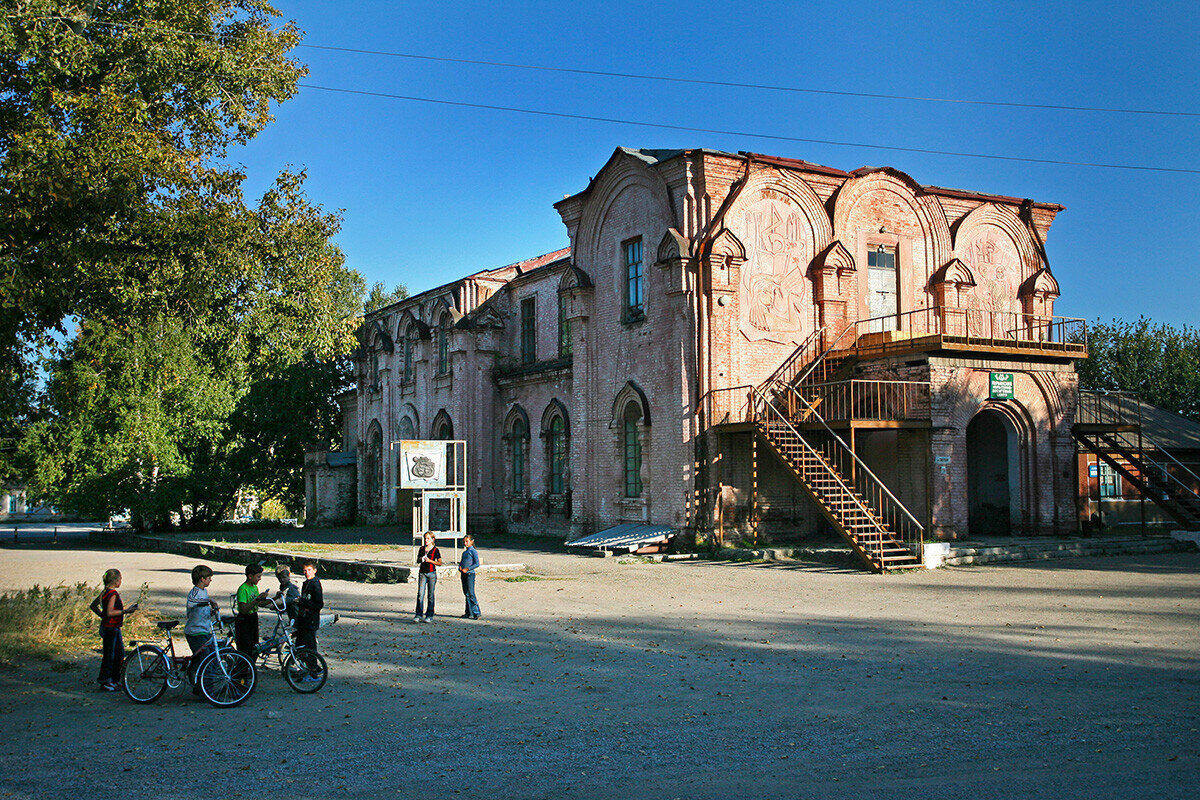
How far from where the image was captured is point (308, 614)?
33.8 ft

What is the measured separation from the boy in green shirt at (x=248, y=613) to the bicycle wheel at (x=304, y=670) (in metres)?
0.47

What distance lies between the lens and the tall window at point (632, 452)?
26.3 m

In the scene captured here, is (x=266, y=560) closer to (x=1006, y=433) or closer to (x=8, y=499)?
(x=1006, y=433)

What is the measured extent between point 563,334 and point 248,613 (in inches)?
865

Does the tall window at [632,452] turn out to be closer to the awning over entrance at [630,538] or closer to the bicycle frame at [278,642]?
the awning over entrance at [630,538]

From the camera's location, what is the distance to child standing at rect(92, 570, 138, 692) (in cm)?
996

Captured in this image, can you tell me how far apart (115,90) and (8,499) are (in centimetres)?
9690

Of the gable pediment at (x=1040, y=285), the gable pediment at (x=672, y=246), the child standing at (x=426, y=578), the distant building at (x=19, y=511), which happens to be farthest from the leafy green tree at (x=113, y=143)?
the distant building at (x=19, y=511)

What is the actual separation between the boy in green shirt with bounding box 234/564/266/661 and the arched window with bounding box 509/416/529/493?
2221 cm

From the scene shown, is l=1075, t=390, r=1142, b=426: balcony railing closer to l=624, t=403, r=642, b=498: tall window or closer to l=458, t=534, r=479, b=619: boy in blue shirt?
l=624, t=403, r=642, b=498: tall window

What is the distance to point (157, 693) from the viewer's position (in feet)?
31.0

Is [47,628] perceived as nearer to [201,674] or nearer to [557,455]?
[201,674]

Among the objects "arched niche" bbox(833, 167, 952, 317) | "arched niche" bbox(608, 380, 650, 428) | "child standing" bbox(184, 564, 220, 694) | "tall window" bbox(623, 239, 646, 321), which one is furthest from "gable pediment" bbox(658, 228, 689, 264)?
"child standing" bbox(184, 564, 220, 694)

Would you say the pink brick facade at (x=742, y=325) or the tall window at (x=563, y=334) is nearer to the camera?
the pink brick facade at (x=742, y=325)
